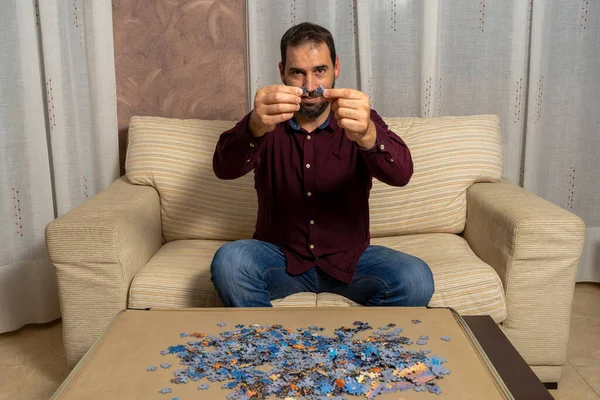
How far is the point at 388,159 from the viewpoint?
6.23 feet

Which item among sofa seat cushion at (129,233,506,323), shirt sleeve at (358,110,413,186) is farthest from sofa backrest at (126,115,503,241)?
shirt sleeve at (358,110,413,186)

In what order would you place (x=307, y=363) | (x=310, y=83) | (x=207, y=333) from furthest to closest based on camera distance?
(x=310, y=83) < (x=207, y=333) < (x=307, y=363)

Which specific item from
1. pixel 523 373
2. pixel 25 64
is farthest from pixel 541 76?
pixel 25 64

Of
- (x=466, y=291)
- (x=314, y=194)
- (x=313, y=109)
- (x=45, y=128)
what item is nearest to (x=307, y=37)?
(x=313, y=109)

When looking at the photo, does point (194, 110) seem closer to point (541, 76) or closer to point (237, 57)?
point (237, 57)

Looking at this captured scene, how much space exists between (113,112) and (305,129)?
1.10m

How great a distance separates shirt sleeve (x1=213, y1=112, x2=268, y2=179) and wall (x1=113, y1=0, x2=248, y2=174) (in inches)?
36.5

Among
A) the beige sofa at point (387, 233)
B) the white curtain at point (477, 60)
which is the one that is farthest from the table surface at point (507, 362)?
the white curtain at point (477, 60)

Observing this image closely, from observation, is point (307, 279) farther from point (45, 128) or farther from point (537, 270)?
point (45, 128)

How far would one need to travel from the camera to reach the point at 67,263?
205cm

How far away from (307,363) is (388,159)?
753mm

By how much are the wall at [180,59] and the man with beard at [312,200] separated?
0.80 metres

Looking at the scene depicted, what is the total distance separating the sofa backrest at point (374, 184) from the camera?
8.20 ft

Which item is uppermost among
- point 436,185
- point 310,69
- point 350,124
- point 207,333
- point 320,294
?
point 310,69
